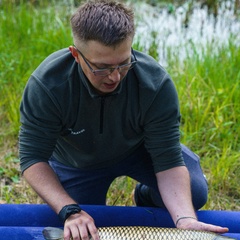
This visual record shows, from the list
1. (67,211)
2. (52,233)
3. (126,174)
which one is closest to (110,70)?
(67,211)

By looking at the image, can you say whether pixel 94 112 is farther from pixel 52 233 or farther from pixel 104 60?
pixel 52 233

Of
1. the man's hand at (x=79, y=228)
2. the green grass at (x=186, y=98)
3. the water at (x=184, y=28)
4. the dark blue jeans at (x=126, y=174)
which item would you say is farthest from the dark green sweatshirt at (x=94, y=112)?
the water at (x=184, y=28)

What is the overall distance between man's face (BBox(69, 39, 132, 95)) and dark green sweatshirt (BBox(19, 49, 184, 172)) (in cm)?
12

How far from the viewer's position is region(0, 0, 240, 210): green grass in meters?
4.11

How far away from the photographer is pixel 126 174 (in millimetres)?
3533

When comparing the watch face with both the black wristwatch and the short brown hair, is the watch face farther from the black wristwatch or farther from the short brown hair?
the short brown hair

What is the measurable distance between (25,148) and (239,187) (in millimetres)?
1543

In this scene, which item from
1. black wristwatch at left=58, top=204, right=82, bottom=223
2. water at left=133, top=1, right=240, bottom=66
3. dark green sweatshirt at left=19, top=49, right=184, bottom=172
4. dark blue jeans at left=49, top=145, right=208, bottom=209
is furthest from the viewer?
water at left=133, top=1, right=240, bottom=66

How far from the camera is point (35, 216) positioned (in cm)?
330

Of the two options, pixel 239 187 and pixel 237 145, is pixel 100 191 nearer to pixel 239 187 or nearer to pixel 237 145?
pixel 239 187

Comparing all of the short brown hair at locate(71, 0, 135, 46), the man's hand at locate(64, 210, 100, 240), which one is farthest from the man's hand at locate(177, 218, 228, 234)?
the short brown hair at locate(71, 0, 135, 46)

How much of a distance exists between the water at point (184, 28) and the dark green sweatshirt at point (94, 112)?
97.9 inches

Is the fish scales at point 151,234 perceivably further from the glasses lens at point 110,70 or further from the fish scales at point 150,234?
the glasses lens at point 110,70

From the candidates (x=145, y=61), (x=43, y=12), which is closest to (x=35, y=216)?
(x=145, y=61)
